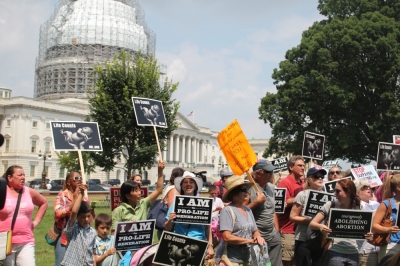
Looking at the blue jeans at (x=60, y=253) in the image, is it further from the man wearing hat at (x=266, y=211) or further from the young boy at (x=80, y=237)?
the man wearing hat at (x=266, y=211)

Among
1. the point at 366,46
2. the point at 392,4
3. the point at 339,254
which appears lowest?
the point at 339,254

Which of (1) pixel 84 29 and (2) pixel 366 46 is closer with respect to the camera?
(2) pixel 366 46

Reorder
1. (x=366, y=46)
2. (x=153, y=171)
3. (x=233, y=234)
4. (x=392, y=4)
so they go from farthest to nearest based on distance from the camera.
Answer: (x=153, y=171) → (x=392, y=4) → (x=366, y=46) → (x=233, y=234)

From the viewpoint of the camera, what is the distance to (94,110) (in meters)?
32.9

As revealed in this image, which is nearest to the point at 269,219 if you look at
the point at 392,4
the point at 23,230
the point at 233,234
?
the point at 233,234

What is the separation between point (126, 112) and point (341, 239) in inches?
1070

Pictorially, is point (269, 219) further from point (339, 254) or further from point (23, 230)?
point (23, 230)

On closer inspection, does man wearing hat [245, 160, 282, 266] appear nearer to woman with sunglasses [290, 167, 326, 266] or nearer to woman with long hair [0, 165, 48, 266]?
woman with sunglasses [290, 167, 326, 266]

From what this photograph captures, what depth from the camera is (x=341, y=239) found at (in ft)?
20.3

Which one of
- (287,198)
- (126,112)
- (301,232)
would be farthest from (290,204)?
(126,112)

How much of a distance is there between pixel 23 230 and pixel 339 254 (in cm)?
371

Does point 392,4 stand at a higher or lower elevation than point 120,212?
higher

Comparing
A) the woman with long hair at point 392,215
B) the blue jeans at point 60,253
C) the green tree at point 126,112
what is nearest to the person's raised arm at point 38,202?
the blue jeans at point 60,253

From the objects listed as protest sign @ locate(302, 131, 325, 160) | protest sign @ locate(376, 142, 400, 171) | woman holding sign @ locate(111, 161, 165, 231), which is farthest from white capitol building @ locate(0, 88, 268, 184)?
woman holding sign @ locate(111, 161, 165, 231)
